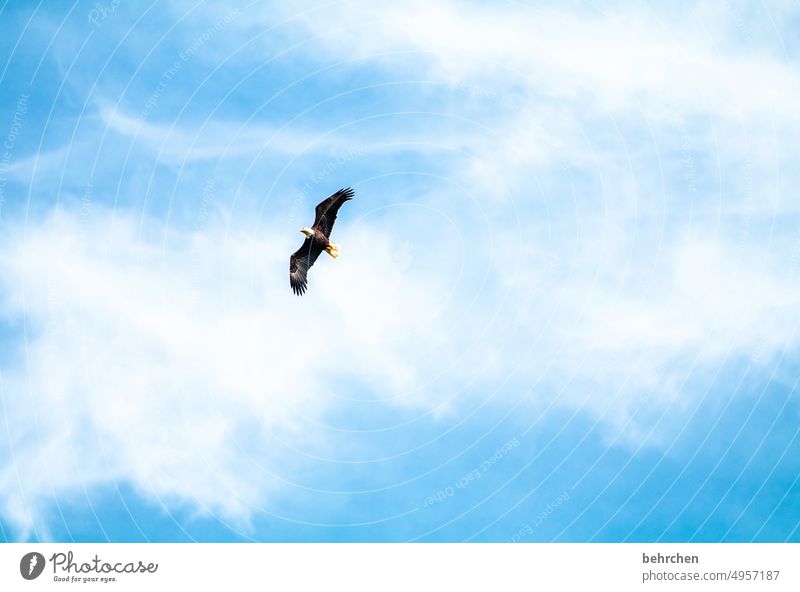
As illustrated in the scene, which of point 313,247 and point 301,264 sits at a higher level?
point 313,247

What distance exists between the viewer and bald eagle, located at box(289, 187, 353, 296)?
61.5 meters
